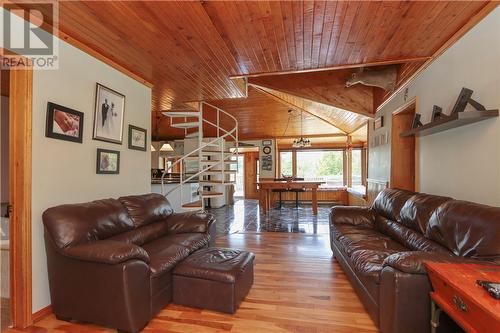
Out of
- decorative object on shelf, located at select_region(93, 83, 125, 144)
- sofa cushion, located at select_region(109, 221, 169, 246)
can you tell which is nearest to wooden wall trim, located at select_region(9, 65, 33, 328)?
sofa cushion, located at select_region(109, 221, 169, 246)

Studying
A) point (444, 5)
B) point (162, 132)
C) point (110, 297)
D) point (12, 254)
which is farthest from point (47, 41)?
point (162, 132)

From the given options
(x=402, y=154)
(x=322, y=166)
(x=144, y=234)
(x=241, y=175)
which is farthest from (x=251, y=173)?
(x=144, y=234)

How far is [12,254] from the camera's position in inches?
77.5

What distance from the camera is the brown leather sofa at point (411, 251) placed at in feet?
5.11

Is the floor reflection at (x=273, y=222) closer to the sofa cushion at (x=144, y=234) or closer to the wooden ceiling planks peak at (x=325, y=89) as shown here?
the sofa cushion at (x=144, y=234)

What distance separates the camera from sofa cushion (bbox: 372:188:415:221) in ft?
9.20

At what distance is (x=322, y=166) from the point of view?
9836 millimetres

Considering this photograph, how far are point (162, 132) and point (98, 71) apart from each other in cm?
644

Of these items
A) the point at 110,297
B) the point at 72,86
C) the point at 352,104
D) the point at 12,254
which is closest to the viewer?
the point at 110,297

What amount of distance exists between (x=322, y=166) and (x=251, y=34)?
8.05 meters

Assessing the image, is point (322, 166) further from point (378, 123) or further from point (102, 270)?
point (102, 270)

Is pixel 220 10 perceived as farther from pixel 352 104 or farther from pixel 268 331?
pixel 352 104

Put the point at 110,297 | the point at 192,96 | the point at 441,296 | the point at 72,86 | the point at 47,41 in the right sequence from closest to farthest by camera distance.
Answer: the point at 441,296, the point at 110,297, the point at 47,41, the point at 72,86, the point at 192,96

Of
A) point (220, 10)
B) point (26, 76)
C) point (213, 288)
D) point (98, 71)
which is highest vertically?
point (220, 10)
